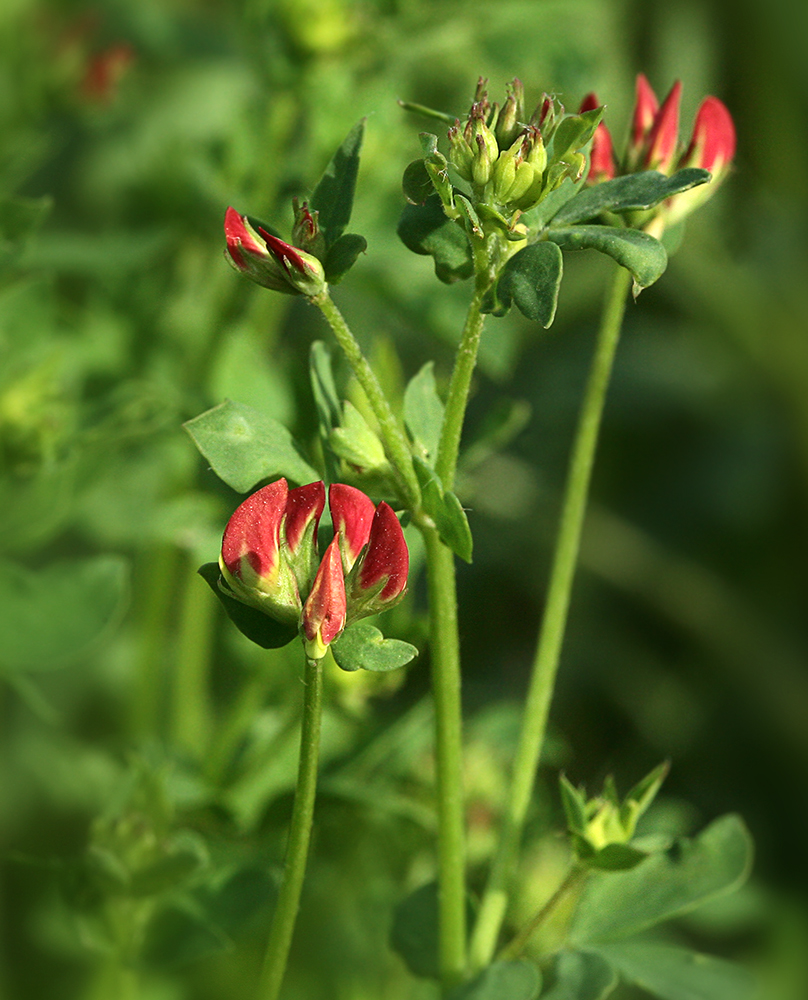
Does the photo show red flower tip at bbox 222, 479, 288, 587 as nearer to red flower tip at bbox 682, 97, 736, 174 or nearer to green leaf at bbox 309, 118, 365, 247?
green leaf at bbox 309, 118, 365, 247

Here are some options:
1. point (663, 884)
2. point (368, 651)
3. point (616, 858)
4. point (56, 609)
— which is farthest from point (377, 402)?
point (56, 609)

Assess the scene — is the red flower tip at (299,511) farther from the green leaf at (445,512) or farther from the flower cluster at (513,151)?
the flower cluster at (513,151)

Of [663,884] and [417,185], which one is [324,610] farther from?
[663,884]

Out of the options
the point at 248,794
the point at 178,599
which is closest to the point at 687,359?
the point at 178,599

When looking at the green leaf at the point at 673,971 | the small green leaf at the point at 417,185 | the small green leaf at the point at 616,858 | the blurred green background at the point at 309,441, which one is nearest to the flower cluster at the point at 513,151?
the small green leaf at the point at 417,185

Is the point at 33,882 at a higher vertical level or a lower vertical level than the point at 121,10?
lower

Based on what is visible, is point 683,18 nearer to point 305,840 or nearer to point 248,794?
point 248,794
